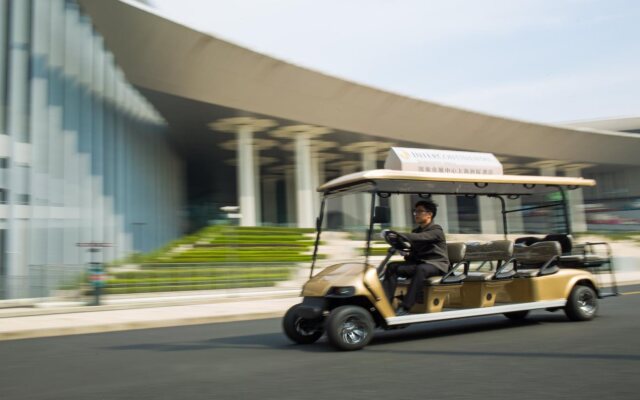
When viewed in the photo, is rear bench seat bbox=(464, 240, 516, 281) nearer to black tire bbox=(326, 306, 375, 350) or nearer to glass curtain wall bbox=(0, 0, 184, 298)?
black tire bbox=(326, 306, 375, 350)

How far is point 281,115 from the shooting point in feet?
97.7

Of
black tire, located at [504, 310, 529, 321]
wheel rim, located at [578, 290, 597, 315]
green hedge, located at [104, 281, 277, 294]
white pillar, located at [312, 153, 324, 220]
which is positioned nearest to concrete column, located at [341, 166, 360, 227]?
black tire, located at [504, 310, 529, 321]

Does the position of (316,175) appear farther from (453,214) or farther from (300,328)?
(300,328)

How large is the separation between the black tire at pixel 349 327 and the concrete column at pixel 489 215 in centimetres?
299

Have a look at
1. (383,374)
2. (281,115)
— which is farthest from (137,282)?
(281,115)

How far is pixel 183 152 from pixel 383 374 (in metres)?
36.2

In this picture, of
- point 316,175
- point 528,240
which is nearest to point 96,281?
point 528,240

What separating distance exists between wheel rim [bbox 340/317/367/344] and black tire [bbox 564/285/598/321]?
3532 millimetres

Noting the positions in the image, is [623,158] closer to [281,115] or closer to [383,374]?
[281,115]

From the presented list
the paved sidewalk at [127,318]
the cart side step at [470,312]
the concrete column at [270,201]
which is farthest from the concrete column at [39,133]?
the concrete column at [270,201]

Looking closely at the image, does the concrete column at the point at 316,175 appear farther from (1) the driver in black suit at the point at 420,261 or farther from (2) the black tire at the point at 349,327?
(2) the black tire at the point at 349,327

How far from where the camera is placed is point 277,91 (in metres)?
28.5

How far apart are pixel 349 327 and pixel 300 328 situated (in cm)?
95

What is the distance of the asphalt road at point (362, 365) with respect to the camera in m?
4.70
